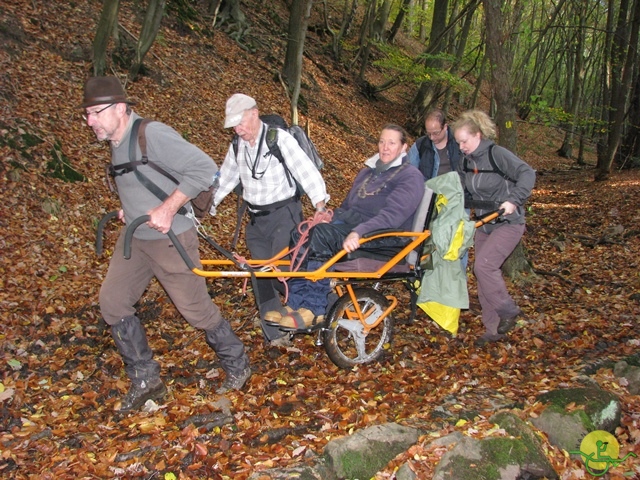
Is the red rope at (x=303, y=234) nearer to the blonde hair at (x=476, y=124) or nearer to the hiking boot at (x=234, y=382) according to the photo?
the hiking boot at (x=234, y=382)

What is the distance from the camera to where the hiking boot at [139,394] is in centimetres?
447

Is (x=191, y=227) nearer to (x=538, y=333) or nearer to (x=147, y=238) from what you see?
(x=147, y=238)

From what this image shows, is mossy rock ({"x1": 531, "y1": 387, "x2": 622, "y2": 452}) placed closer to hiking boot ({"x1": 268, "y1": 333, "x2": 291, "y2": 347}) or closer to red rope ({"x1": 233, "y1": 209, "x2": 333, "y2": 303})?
red rope ({"x1": 233, "y1": 209, "x2": 333, "y2": 303})

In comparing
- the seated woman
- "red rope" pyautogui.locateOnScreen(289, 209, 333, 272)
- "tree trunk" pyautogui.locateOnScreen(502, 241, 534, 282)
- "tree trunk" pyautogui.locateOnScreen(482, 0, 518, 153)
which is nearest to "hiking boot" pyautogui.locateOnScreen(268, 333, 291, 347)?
the seated woman

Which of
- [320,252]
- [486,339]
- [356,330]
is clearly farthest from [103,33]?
[486,339]

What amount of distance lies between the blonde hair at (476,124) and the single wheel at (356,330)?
188 cm

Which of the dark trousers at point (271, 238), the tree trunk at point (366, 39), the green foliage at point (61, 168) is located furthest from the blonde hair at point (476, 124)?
the tree trunk at point (366, 39)

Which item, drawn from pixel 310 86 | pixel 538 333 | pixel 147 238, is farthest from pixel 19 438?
pixel 310 86

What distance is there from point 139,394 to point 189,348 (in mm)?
1207

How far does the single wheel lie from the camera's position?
4.99 m

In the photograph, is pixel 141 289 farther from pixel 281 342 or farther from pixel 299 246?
pixel 281 342

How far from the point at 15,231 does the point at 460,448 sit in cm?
598

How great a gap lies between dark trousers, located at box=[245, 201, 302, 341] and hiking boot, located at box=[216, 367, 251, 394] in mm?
430

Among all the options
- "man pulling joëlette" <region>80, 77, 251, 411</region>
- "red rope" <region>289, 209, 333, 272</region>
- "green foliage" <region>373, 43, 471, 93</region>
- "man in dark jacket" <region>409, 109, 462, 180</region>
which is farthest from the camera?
"green foliage" <region>373, 43, 471, 93</region>
